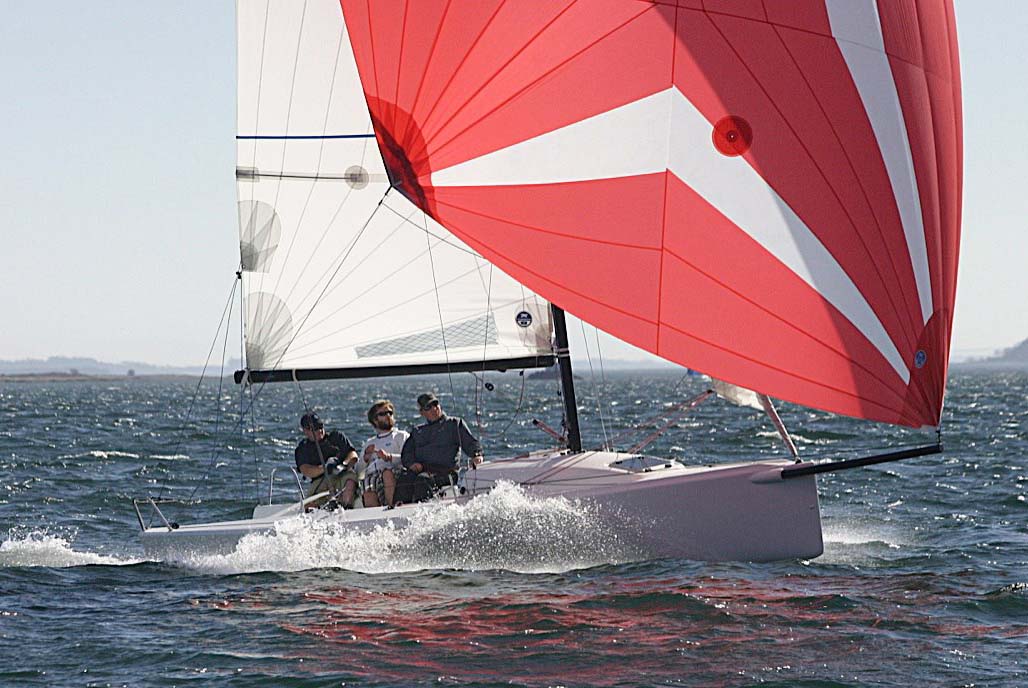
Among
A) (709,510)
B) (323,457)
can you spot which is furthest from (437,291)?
(709,510)

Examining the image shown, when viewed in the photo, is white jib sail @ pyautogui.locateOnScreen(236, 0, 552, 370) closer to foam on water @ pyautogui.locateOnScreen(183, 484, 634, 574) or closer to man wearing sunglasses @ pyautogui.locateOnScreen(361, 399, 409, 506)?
man wearing sunglasses @ pyautogui.locateOnScreen(361, 399, 409, 506)

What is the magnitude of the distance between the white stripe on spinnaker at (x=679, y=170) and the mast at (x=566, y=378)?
217 cm

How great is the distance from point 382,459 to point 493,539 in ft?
4.33

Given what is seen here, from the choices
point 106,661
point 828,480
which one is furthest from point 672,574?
point 828,480

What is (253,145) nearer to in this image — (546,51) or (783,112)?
(546,51)

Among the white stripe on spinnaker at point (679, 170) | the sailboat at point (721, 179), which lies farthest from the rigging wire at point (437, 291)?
the white stripe on spinnaker at point (679, 170)

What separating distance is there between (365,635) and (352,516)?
2.31 meters

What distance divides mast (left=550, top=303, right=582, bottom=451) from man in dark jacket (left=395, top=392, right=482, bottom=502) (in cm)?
80

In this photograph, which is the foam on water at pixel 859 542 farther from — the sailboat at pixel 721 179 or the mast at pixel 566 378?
the mast at pixel 566 378

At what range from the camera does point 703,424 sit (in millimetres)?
29656

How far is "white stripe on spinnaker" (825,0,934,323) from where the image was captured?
8.07m

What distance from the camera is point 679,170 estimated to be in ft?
26.8

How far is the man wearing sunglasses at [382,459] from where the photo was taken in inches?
400

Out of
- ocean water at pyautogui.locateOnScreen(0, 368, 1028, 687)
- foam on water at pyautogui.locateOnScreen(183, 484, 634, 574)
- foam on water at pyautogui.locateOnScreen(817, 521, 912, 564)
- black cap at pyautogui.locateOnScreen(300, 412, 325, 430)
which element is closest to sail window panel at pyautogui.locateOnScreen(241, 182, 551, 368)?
black cap at pyautogui.locateOnScreen(300, 412, 325, 430)
